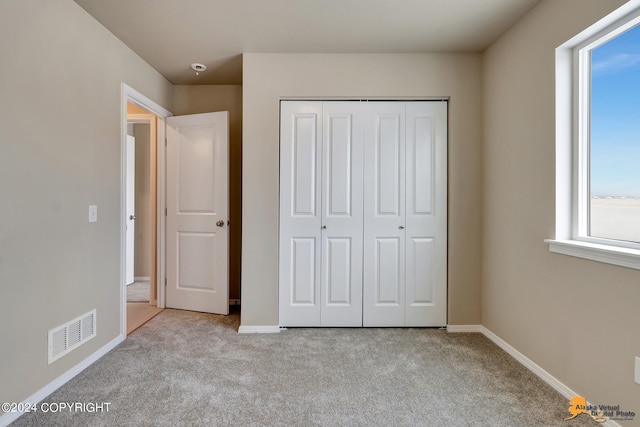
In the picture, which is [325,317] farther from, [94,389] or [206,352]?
[94,389]

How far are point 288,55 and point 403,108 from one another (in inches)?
44.6

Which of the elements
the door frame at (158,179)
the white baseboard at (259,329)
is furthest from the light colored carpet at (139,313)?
the white baseboard at (259,329)

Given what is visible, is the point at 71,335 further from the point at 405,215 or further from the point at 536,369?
the point at 536,369

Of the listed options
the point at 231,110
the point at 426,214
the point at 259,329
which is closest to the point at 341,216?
the point at 426,214

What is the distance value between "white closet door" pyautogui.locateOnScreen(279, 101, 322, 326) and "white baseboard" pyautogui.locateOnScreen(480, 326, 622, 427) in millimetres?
1489

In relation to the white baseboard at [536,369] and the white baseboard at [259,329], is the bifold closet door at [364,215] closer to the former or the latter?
the white baseboard at [259,329]

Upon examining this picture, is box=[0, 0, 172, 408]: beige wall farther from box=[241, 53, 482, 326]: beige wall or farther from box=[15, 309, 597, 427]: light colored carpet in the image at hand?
box=[241, 53, 482, 326]: beige wall

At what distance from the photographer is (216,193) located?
118 inches

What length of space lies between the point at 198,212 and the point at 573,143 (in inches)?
124

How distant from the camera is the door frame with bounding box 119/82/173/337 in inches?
95.2

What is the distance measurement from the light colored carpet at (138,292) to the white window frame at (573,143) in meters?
4.09

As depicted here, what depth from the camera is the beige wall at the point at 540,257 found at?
149 cm

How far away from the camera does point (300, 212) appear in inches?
105

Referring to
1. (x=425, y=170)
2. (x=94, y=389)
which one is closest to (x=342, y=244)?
(x=425, y=170)
